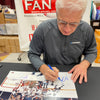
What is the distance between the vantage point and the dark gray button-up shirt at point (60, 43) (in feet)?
2.70

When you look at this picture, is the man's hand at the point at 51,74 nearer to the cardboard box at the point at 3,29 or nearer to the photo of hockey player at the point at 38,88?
the photo of hockey player at the point at 38,88

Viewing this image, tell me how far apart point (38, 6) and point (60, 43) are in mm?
932

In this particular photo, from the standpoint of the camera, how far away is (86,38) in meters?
0.84

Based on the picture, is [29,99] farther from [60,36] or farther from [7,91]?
[60,36]

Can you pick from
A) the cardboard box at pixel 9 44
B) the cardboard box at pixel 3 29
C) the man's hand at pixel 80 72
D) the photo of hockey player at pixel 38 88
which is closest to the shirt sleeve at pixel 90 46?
the man's hand at pixel 80 72

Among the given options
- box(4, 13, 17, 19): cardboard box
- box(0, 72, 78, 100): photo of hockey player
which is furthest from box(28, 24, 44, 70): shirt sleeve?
box(4, 13, 17, 19): cardboard box

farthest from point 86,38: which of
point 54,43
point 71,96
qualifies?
point 71,96

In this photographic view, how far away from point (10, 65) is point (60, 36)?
40 cm

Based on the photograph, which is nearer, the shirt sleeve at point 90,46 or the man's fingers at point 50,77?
the man's fingers at point 50,77

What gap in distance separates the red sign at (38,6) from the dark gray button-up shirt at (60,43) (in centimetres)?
77

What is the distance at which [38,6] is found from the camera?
1554 mm

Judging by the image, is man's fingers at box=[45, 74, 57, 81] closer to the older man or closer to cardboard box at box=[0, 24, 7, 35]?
the older man

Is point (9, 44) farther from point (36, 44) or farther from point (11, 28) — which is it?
point (36, 44)

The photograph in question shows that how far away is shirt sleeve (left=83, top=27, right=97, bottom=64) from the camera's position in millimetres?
834
